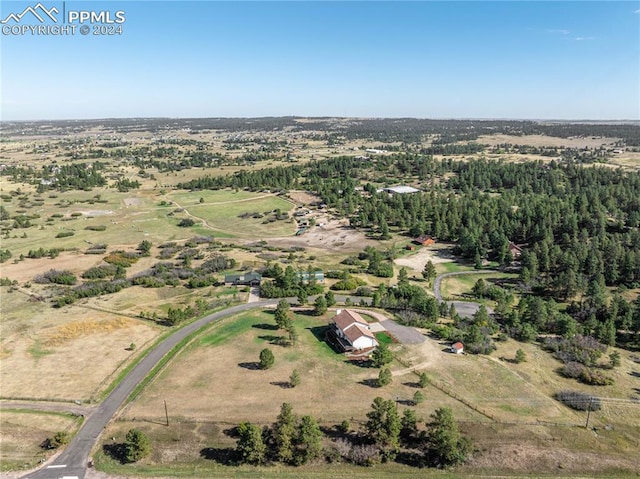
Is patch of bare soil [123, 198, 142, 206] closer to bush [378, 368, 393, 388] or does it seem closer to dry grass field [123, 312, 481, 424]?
dry grass field [123, 312, 481, 424]

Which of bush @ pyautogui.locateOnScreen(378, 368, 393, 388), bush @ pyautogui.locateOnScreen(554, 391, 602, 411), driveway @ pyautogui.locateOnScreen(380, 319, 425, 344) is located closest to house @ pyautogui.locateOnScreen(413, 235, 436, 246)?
driveway @ pyautogui.locateOnScreen(380, 319, 425, 344)

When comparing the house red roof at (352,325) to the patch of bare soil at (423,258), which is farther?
the patch of bare soil at (423,258)

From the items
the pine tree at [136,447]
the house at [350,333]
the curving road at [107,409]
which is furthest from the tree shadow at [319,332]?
the pine tree at [136,447]

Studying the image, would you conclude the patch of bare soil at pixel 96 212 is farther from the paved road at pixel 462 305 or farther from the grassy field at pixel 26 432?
the paved road at pixel 462 305

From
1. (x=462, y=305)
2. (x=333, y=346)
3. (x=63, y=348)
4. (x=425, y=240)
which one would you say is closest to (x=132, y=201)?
(x=425, y=240)

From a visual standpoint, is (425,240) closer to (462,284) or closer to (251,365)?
(462,284)

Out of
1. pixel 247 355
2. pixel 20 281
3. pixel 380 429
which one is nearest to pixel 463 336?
pixel 380 429
